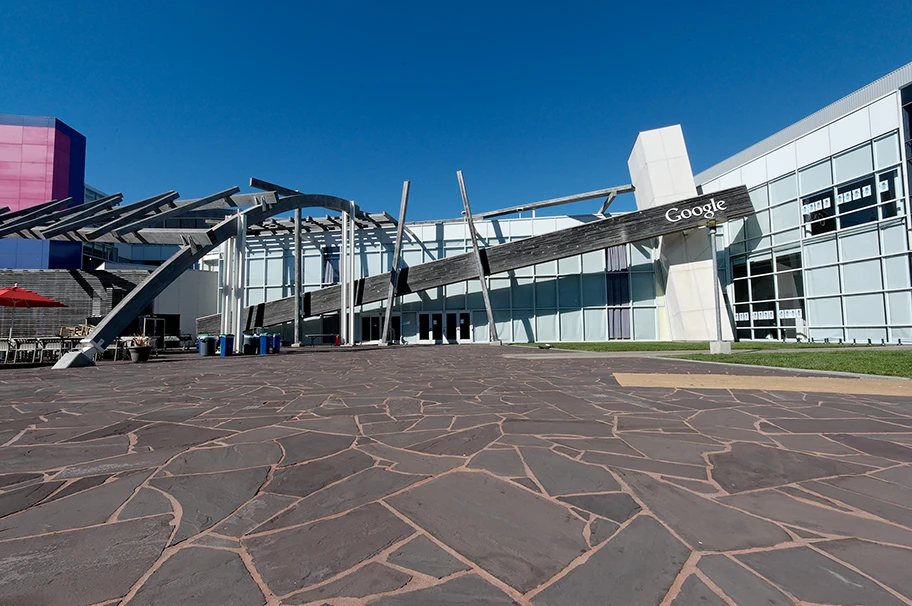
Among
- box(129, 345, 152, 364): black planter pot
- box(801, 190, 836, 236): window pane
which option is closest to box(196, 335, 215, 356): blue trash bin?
box(129, 345, 152, 364): black planter pot

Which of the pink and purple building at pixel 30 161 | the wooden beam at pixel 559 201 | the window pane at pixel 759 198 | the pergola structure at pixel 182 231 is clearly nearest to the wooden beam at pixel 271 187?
the pergola structure at pixel 182 231

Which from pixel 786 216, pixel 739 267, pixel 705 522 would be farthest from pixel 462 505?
pixel 739 267

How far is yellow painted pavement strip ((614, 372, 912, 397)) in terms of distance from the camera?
6.31m

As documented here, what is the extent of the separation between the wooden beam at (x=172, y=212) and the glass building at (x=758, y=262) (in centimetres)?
772

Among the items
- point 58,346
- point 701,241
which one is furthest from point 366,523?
point 701,241

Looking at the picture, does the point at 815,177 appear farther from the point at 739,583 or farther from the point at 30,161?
the point at 30,161

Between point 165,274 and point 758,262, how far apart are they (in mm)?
27945

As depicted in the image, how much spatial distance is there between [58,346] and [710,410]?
2051 cm

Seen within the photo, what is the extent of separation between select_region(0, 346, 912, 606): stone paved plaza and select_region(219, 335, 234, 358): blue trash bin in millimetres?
13512

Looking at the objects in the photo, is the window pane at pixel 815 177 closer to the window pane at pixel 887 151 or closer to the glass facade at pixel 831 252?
the glass facade at pixel 831 252

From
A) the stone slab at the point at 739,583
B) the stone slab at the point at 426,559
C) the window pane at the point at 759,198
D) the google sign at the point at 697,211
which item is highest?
the window pane at the point at 759,198

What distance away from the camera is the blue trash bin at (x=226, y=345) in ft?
58.9

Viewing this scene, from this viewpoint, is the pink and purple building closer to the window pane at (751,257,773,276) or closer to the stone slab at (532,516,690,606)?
→ the stone slab at (532,516,690,606)

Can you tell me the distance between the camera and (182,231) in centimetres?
2330
